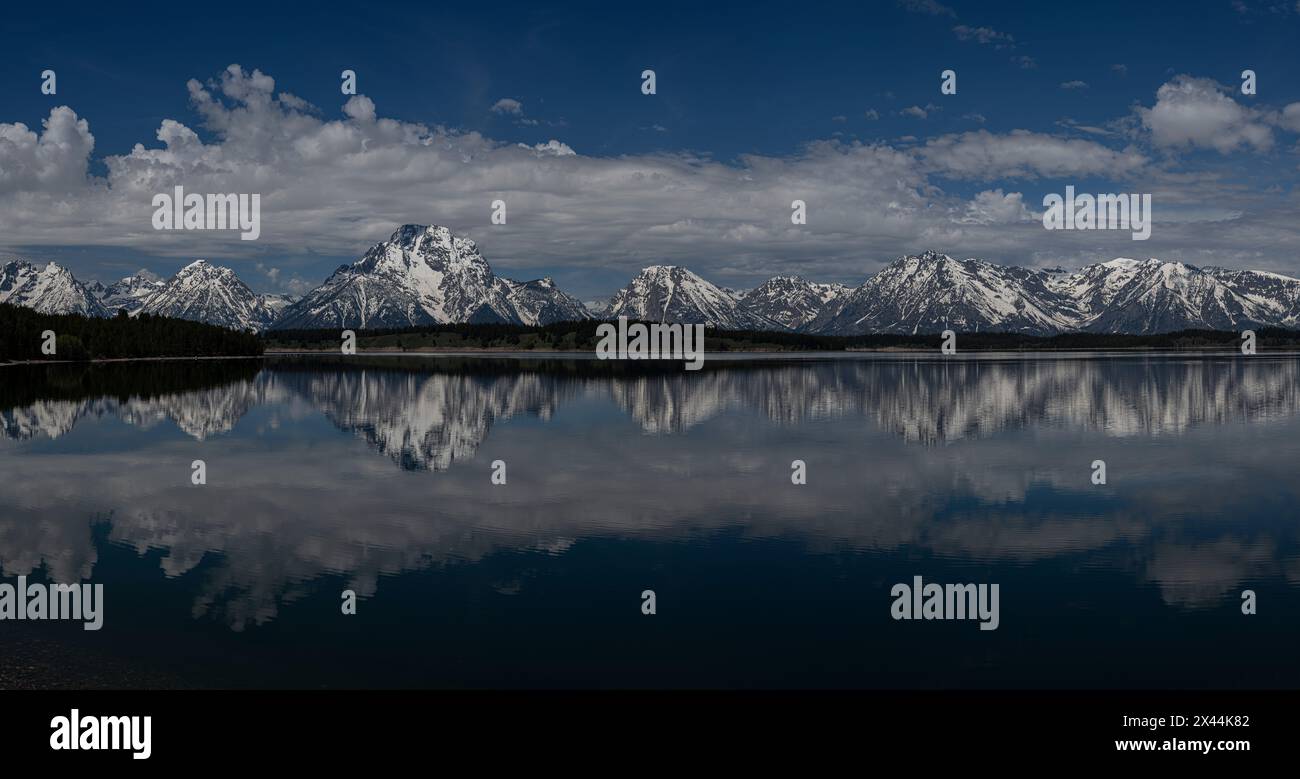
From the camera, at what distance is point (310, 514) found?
4216 centimetres

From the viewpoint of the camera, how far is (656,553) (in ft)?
113

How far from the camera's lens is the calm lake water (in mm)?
22828

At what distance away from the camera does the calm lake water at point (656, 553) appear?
22.8m

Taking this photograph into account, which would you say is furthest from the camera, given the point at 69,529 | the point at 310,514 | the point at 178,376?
the point at 178,376

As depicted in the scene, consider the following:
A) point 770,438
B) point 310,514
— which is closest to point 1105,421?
point 770,438
